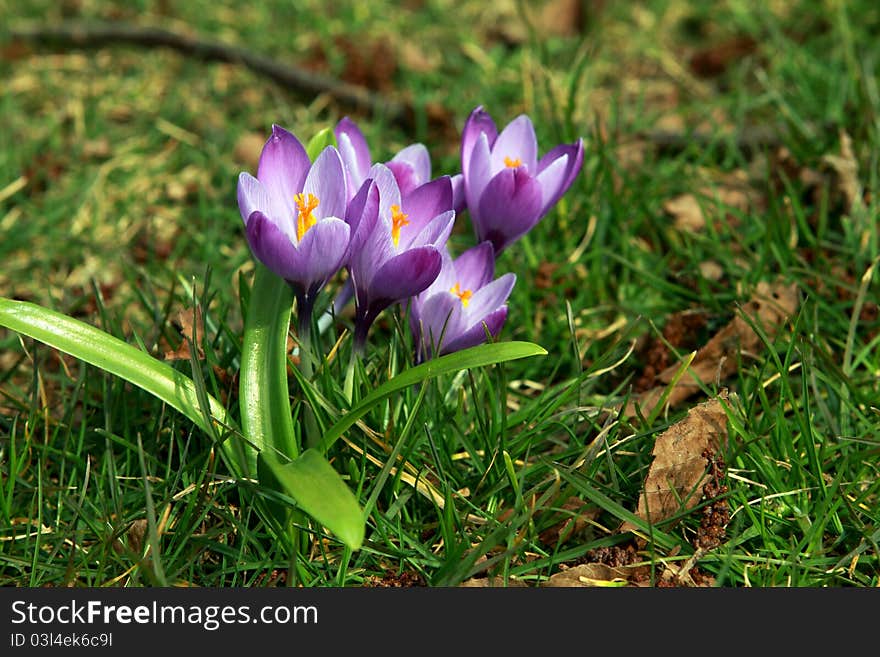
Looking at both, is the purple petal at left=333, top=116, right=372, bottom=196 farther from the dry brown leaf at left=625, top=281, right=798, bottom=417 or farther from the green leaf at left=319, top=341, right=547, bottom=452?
the dry brown leaf at left=625, top=281, right=798, bottom=417

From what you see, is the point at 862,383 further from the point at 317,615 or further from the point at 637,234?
the point at 317,615

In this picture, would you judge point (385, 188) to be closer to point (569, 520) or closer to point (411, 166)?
point (411, 166)

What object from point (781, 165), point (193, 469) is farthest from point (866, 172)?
point (193, 469)

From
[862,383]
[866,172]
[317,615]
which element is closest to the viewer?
[317,615]

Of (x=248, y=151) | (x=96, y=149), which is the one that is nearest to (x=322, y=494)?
(x=248, y=151)

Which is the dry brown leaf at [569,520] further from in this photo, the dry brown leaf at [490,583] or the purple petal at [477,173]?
the purple petal at [477,173]

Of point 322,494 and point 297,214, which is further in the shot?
point 297,214
